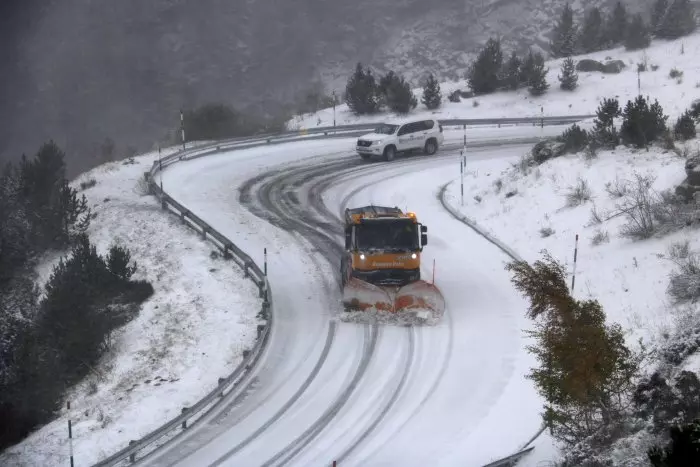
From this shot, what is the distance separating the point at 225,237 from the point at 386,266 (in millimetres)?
6689

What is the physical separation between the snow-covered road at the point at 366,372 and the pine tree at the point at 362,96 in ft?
56.3

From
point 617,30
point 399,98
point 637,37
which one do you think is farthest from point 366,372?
point 617,30

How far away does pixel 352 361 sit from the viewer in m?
13.9

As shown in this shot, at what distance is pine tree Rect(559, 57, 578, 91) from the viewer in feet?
131

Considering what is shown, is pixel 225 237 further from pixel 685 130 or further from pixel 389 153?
pixel 685 130

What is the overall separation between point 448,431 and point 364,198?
1511 centimetres

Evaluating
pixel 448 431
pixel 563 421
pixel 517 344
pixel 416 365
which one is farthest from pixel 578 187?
pixel 563 421

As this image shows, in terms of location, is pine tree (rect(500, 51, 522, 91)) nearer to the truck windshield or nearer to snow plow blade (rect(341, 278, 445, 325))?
the truck windshield

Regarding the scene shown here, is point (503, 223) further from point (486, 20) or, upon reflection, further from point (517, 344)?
point (486, 20)

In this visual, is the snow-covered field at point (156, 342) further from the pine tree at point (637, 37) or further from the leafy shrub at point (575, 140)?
the pine tree at point (637, 37)

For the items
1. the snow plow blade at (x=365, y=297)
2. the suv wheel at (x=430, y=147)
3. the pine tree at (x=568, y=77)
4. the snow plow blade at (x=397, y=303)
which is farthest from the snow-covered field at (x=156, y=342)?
the pine tree at (x=568, y=77)

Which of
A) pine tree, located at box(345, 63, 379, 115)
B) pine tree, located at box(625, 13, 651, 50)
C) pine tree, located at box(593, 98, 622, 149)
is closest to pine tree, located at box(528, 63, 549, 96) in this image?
pine tree, located at box(625, 13, 651, 50)

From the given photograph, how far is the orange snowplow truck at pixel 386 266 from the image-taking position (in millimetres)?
15469

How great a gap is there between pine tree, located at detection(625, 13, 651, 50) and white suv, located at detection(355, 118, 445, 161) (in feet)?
62.5
